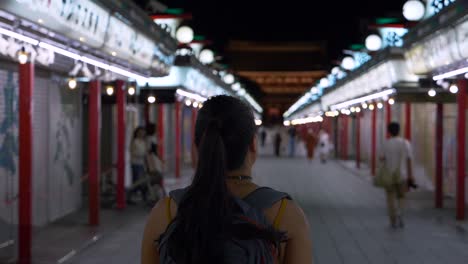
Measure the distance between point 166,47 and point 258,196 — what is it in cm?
1427

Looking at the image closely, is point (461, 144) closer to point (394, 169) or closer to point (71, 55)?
point (394, 169)

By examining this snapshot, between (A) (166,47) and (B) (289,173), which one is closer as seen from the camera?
(A) (166,47)

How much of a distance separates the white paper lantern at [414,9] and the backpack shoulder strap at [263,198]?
14.7 meters

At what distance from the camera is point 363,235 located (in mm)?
11516

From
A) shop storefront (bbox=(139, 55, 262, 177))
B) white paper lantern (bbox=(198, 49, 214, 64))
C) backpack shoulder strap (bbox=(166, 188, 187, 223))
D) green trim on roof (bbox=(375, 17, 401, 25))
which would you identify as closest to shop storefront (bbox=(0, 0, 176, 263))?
shop storefront (bbox=(139, 55, 262, 177))

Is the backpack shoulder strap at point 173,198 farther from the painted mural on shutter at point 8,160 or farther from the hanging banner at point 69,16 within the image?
the painted mural on shutter at point 8,160

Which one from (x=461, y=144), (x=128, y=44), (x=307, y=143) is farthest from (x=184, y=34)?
(x=307, y=143)

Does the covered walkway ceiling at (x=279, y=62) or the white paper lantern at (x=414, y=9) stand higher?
the covered walkway ceiling at (x=279, y=62)

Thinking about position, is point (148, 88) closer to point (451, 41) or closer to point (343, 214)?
point (343, 214)

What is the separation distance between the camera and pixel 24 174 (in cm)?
830

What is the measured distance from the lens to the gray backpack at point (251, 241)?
2299 mm

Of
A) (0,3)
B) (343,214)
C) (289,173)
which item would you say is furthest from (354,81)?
(0,3)

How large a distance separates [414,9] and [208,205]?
15.0m

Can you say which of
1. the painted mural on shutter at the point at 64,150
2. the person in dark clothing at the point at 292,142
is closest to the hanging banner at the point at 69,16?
the painted mural on shutter at the point at 64,150
